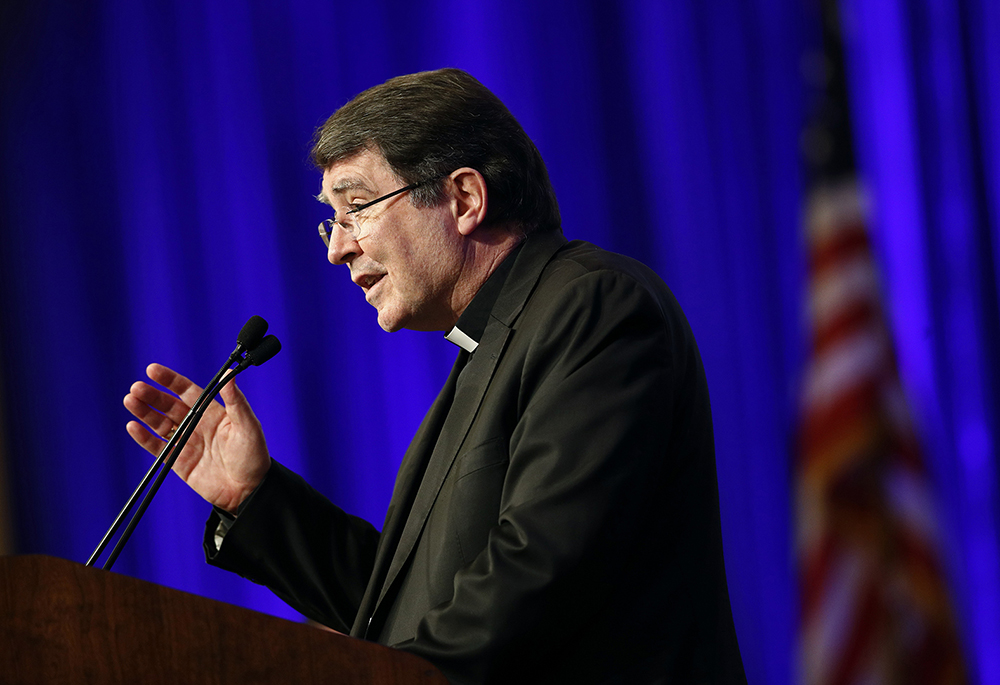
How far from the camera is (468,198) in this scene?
1.63 m

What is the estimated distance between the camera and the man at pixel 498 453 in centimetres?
115

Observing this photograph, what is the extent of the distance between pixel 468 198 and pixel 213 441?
27.6 inches

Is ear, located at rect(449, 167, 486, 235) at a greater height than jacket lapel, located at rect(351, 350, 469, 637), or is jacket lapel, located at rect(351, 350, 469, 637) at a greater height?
ear, located at rect(449, 167, 486, 235)

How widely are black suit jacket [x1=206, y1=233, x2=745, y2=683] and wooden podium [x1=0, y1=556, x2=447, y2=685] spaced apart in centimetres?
21

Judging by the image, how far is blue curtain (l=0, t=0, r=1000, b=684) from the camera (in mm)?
2385

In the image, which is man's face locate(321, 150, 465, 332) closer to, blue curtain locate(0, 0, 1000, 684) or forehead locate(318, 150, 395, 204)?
forehead locate(318, 150, 395, 204)

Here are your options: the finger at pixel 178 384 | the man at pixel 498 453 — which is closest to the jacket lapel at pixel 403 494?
the man at pixel 498 453

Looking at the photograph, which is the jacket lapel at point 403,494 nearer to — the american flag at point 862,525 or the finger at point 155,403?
the finger at point 155,403

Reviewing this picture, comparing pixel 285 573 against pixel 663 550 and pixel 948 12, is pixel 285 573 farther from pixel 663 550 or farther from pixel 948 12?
pixel 948 12

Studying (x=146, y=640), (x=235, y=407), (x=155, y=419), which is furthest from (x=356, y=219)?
(x=146, y=640)

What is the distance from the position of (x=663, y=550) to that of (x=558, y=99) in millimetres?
1823

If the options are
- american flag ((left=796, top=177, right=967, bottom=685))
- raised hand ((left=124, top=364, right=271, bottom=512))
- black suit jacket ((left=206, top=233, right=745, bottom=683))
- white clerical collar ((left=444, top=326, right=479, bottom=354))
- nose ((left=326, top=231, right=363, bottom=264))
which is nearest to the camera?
american flag ((left=796, top=177, right=967, bottom=685))

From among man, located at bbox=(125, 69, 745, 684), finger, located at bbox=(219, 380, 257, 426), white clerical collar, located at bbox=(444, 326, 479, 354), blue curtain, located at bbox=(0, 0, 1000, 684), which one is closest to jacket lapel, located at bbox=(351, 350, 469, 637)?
man, located at bbox=(125, 69, 745, 684)

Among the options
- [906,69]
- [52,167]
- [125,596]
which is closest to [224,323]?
[52,167]
